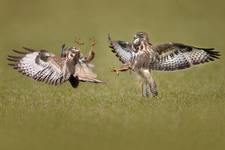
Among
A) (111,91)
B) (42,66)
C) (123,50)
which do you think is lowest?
(111,91)

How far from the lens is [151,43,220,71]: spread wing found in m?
4.11

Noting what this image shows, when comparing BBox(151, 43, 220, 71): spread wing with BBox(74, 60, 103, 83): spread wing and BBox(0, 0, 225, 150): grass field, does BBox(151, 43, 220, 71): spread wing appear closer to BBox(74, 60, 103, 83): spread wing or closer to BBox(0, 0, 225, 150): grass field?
BBox(0, 0, 225, 150): grass field

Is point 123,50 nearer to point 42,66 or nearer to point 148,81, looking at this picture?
point 148,81

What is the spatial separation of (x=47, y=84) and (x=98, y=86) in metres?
0.28

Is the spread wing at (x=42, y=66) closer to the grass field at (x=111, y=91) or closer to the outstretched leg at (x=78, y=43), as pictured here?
the grass field at (x=111, y=91)

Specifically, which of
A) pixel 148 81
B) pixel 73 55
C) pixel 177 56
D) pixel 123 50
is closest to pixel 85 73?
pixel 73 55

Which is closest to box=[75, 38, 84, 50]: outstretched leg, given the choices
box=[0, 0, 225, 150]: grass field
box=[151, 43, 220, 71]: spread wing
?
box=[0, 0, 225, 150]: grass field

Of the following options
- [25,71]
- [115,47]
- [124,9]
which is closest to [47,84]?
[25,71]

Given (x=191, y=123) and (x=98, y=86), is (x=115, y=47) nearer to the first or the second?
(x=98, y=86)

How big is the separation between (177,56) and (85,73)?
1.66ft

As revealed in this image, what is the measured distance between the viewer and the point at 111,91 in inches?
164

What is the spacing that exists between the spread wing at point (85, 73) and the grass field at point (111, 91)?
1.8 inches

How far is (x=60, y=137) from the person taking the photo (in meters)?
3.84

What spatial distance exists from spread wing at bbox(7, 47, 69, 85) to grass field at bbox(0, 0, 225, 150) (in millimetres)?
53
